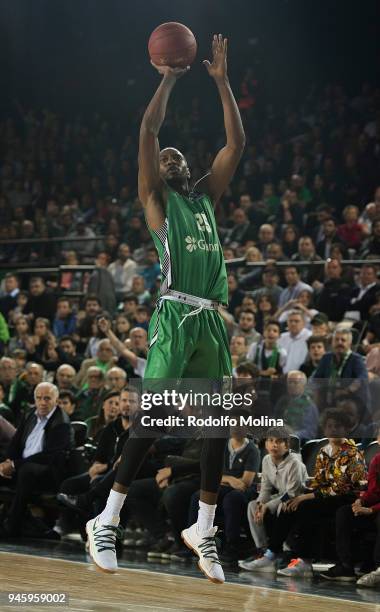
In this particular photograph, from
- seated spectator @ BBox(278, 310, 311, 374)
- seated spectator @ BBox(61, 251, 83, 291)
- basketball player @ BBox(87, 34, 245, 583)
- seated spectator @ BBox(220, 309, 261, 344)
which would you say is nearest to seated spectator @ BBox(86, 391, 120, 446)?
seated spectator @ BBox(278, 310, 311, 374)

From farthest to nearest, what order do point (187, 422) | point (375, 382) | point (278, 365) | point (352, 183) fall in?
point (352, 183)
point (278, 365)
point (375, 382)
point (187, 422)

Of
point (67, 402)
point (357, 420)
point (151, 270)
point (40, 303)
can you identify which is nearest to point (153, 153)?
point (357, 420)

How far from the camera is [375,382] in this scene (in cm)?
789

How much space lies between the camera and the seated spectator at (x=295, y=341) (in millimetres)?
9594

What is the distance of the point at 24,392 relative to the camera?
10117 millimetres

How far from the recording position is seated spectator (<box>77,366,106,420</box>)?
9.48 meters

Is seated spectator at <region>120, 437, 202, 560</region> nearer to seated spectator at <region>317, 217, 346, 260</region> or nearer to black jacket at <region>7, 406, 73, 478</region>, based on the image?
black jacket at <region>7, 406, 73, 478</region>

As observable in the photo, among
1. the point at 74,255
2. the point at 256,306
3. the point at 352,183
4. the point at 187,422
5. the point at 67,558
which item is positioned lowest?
the point at 67,558

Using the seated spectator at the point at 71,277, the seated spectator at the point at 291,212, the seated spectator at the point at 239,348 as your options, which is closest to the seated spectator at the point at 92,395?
the seated spectator at the point at 239,348

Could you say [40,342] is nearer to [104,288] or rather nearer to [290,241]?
[104,288]

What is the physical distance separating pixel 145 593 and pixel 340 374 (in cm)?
323

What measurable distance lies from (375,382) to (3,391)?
12.9 feet

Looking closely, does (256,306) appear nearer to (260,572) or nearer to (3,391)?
(3,391)

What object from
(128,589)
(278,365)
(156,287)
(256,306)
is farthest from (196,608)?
(156,287)
